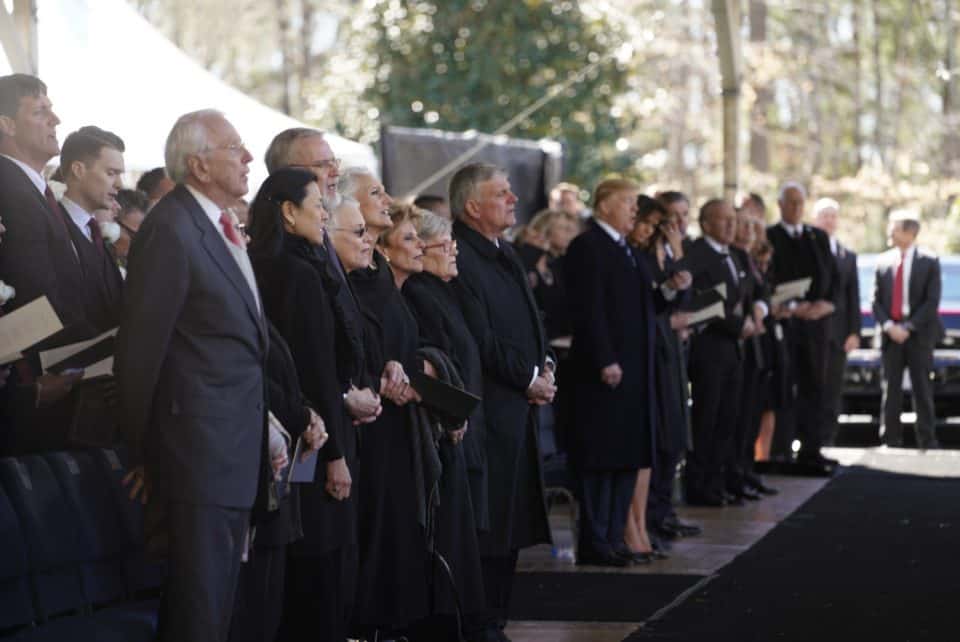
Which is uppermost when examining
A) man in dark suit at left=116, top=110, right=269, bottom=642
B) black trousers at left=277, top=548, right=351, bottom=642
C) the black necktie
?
the black necktie

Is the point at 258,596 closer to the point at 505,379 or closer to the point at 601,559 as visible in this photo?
the point at 505,379

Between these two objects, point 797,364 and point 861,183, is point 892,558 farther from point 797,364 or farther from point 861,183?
point 861,183

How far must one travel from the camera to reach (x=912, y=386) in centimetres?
1983

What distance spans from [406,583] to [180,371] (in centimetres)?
230

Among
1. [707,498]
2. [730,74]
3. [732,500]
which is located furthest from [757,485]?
[730,74]

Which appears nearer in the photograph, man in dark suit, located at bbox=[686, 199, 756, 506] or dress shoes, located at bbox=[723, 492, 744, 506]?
man in dark suit, located at bbox=[686, 199, 756, 506]

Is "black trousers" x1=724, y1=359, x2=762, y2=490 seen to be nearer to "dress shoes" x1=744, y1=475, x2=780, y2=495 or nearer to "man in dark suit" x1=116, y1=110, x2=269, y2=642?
"dress shoes" x1=744, y1=475, x2=780, y2=495

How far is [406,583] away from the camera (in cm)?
842

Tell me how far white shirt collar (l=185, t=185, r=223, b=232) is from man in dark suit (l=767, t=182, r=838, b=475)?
1073 cm

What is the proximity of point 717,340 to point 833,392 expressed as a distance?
17.9ft

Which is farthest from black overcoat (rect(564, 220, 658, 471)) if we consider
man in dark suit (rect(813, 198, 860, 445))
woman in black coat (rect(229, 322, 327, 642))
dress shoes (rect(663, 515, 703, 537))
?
man in dark suit (rect(813, 198, 860, 445))

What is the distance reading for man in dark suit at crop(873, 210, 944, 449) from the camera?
19.6 metres

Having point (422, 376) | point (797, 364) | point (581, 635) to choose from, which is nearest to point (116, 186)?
point (422, 376)

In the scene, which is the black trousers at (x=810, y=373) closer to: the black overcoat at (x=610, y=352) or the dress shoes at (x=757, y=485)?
the dress shoes at (x=757, y=485)
